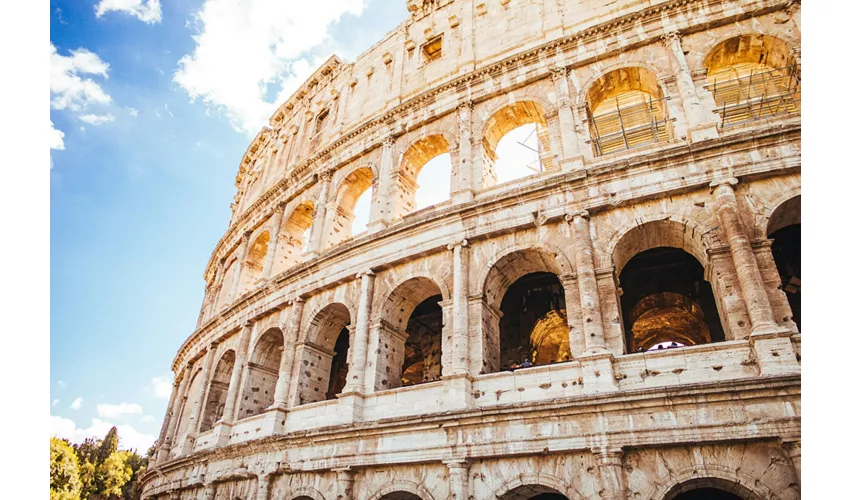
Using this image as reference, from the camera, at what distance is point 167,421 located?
17938 mm

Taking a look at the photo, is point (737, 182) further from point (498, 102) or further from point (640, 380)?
point (498, 102)

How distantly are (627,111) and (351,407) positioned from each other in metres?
11.6

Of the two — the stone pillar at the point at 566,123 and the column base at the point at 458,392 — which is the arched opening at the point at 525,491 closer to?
the column base at the point at 458,392

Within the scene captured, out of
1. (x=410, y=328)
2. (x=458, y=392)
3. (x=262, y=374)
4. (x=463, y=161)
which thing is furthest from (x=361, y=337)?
(x=463, y=161)

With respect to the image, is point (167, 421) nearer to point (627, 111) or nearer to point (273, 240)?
point (273, 240)

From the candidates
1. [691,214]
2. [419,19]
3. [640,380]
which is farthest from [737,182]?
[419,19]

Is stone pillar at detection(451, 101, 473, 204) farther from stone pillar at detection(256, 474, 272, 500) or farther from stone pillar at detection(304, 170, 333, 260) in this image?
stone pillar at detection(256, 474, 272, 500)

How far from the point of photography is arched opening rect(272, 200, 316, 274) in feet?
52.9

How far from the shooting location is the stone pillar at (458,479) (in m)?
8.35

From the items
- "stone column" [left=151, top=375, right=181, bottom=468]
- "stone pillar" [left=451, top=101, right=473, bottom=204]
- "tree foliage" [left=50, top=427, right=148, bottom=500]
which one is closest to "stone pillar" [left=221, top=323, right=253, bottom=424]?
"stone column" [left=151, top=375, right=181, bottom=468]

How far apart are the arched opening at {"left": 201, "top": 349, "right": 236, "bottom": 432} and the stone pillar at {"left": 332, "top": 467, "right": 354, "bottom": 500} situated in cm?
660

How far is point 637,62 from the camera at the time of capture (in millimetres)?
11539

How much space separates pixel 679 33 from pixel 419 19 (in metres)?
8.32

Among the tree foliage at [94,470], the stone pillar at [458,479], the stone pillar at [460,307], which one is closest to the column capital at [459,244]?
the stone pillar at [460,307]
